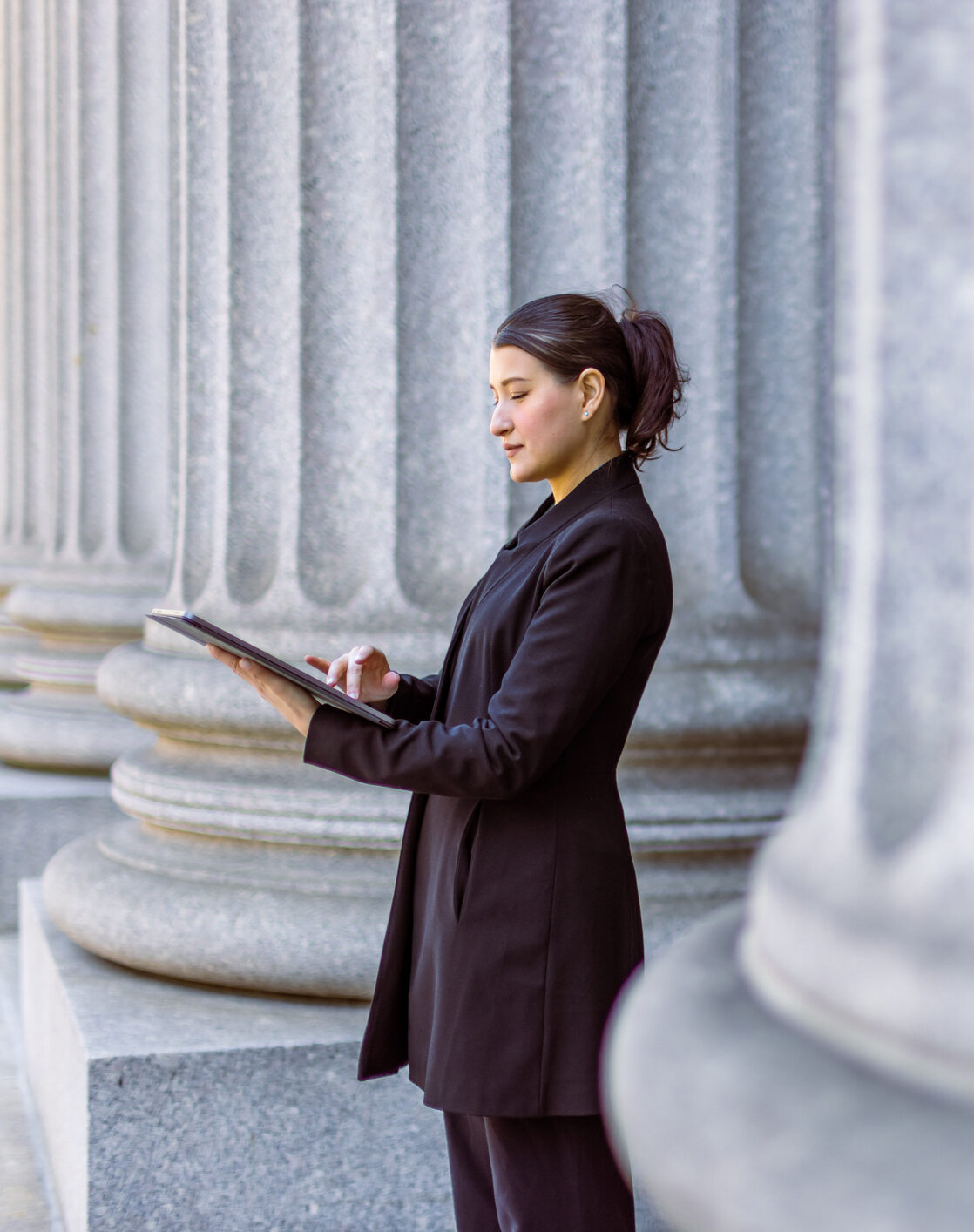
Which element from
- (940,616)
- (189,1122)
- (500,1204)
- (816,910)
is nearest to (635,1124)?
(816,910)

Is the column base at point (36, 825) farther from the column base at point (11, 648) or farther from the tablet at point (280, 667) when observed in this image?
the tablet at point (280, 667)

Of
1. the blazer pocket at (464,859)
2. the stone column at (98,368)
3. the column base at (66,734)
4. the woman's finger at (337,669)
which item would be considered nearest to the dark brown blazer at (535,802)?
the blazer pocket at (464,859)

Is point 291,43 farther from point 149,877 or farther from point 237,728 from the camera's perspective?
point 149,877

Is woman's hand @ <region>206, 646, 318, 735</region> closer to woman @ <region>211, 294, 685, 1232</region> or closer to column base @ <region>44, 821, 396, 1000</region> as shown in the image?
woman @ <region>211, 294, 685, 1232</region>

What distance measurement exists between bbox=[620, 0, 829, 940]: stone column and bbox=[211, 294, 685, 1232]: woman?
1733mm

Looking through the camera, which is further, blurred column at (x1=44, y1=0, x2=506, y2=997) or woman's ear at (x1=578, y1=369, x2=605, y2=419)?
blurred column at (x1=44, y1=0, x2=506, y2=997)

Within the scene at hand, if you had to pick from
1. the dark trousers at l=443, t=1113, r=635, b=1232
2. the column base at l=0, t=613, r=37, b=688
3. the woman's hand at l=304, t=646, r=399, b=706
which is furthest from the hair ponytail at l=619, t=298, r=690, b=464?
the column base at l=0, t=613, r=37, b=688

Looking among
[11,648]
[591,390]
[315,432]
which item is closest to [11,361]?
[11,648]

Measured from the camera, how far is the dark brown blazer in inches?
125

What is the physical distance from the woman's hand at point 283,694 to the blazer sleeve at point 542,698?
0.06 meters

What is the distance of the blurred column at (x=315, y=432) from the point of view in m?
5.28

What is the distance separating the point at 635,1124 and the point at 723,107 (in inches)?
183

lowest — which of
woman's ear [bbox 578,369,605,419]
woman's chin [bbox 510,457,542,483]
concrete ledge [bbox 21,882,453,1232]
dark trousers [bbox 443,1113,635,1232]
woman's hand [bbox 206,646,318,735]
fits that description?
concrete ledge [bbox 21,882,453,1232]

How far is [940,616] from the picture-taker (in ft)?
3.93
